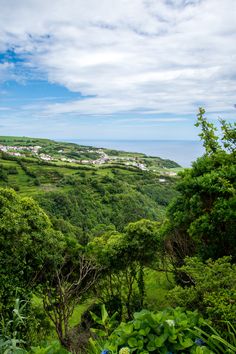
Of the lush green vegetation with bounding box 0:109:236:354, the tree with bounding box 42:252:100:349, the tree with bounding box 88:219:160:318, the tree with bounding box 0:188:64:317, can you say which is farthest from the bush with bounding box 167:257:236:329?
the tree with bounding box 88:219:160:318

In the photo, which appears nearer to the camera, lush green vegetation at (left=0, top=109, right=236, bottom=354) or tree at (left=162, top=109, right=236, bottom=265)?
lush green vegetation at (left=0, top=109, right=236, bottom=354)

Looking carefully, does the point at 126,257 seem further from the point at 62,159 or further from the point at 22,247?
the point at 62,159

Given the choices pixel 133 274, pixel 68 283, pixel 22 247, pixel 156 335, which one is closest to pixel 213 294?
pixel 156 335

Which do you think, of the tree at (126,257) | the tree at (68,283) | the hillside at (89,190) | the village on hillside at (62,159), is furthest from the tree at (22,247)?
the village on hillside at (62,159)

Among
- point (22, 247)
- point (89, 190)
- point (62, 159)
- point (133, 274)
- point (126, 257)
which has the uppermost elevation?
point (62, 159)

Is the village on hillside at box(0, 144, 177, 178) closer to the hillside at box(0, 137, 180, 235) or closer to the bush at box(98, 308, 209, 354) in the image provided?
the hillside at box(0, 137, 180, 235)

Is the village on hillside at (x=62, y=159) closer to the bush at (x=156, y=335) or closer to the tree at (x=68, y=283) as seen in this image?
the tree at (x=68, y=283)

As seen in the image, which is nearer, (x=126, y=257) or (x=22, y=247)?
(x=22, y=247)

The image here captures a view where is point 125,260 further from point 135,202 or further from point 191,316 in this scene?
point 135,202
